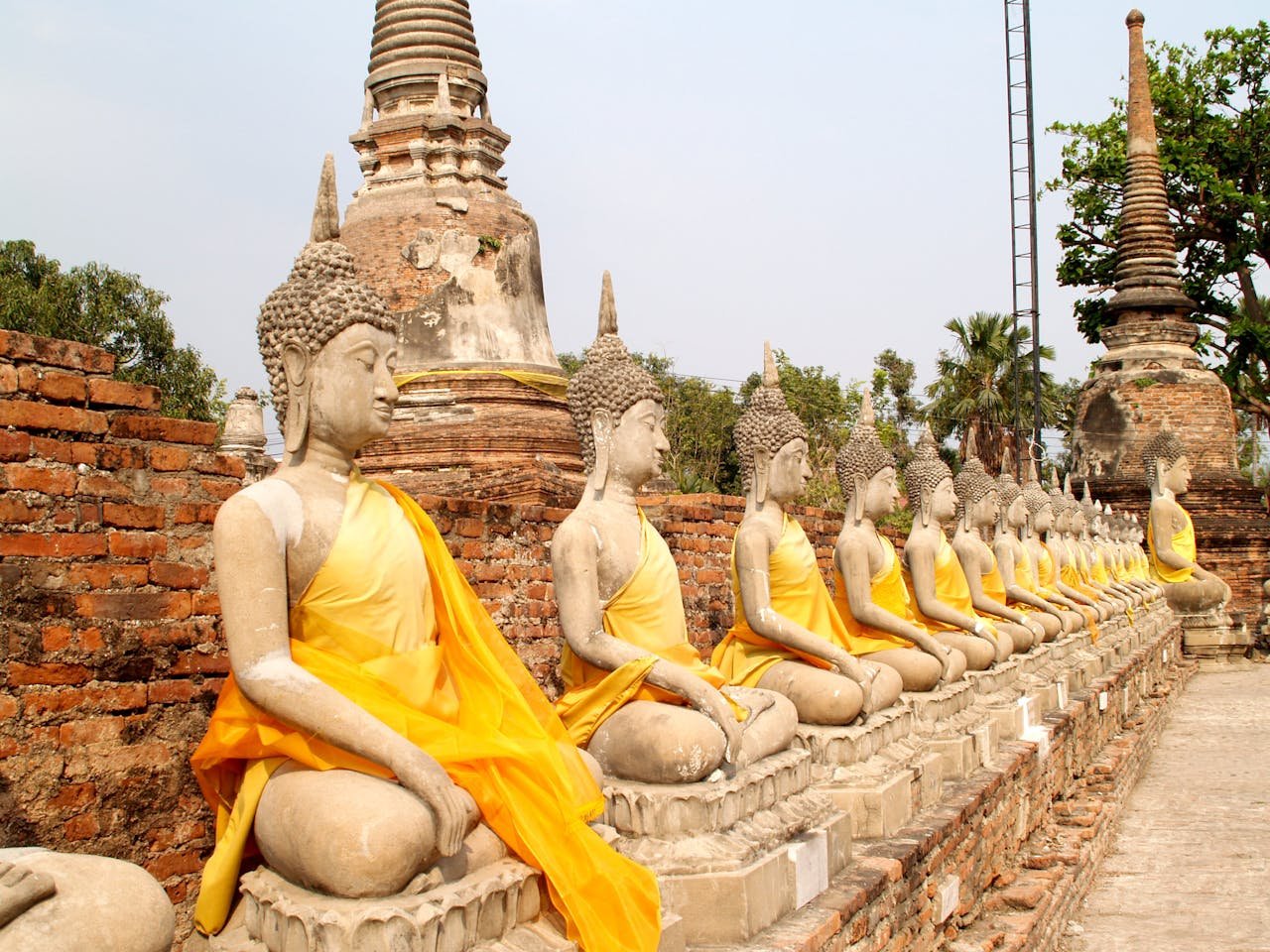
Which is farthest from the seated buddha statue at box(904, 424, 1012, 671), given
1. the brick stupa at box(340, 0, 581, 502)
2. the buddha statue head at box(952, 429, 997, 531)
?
the brick stupa at box(340, 0, 581, 502)

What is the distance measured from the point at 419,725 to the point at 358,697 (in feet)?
0.48

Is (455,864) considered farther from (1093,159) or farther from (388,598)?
(1093,159)

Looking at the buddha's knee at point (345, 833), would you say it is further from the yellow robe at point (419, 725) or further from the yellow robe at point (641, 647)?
the yellow robe at point (641, 647)

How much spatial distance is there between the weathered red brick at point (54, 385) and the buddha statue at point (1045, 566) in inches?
348

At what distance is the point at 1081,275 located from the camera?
30844 mm

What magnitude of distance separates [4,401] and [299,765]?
5.02ft

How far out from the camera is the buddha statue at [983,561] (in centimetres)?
899

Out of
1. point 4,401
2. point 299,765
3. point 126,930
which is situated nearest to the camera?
point 126,930

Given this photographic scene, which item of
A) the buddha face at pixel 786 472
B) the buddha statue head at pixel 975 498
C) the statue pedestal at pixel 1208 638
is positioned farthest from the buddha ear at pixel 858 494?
the statue pedestal at pixel 1208 638

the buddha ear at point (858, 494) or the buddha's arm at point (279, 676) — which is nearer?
the buddha's arm at point (279, 676)

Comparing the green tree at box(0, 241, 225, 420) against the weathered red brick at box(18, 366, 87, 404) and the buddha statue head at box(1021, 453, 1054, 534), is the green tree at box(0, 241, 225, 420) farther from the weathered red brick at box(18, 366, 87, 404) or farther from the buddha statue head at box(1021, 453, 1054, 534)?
the weathered red brick at box(18, 366, 87, 404)

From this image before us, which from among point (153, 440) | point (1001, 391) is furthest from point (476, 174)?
point (1001, 391)

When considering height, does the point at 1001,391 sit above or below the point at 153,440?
above

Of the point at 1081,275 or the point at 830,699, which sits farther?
the point at 1081,275
